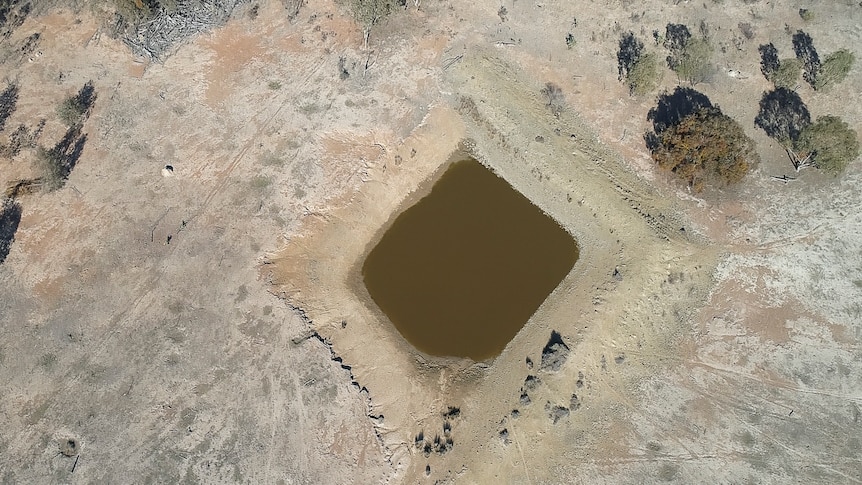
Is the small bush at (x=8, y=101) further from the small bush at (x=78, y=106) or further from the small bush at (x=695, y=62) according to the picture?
the small bush at (x=695, y=62)

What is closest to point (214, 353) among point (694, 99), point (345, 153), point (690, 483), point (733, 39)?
point (345, 153)

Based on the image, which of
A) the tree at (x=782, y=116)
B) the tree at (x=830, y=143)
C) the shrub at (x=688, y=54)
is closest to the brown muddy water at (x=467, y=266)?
the shrub at (x=688, y=54)

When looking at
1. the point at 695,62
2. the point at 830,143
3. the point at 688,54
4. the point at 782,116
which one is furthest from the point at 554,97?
the point at 830,143

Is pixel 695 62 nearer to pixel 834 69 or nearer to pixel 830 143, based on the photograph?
pixel 834 69

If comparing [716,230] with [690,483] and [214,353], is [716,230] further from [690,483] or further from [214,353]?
[214,353]

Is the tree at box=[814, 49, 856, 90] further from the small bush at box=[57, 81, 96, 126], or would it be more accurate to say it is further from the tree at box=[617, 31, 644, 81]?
the small bush at box=[57, 81, 96, 126]

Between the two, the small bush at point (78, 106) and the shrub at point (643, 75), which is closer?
the small bush at point (78, 106)
